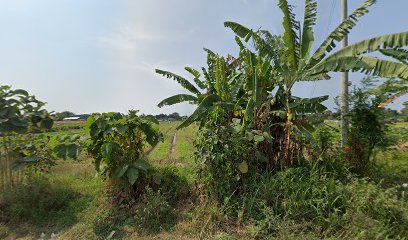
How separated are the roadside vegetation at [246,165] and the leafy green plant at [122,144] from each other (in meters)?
0.02

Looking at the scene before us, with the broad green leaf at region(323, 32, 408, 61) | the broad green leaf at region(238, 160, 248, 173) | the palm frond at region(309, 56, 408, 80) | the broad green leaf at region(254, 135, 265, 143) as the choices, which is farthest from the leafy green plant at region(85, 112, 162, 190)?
the broad green leaf at region(323, 32, 408, 61)

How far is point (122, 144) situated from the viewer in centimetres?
541

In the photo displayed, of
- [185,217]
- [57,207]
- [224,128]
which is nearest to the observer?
[185,217]

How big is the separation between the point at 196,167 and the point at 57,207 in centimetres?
268

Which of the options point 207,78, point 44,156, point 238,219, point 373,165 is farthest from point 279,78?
point 44,156

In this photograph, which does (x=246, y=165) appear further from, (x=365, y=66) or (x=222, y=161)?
(x=365, y=66)

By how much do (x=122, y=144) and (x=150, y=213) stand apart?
4.62 ft

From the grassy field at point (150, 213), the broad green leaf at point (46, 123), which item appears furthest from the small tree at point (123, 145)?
the broad green leaf at point (46, 123)

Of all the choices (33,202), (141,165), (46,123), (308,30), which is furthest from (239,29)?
(33,202)

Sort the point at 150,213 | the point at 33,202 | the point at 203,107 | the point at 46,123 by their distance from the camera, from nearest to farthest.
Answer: the point at 150,213
the point at 33,202
the point at 46,123
the point at 203,107

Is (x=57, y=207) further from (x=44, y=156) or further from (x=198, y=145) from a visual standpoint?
(x=198, y=145)

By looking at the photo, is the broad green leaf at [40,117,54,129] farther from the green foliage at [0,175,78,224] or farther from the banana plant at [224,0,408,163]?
the banana plant at [224,0,408,163]

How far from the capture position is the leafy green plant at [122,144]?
197 inches

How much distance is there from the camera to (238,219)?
4348 mm
